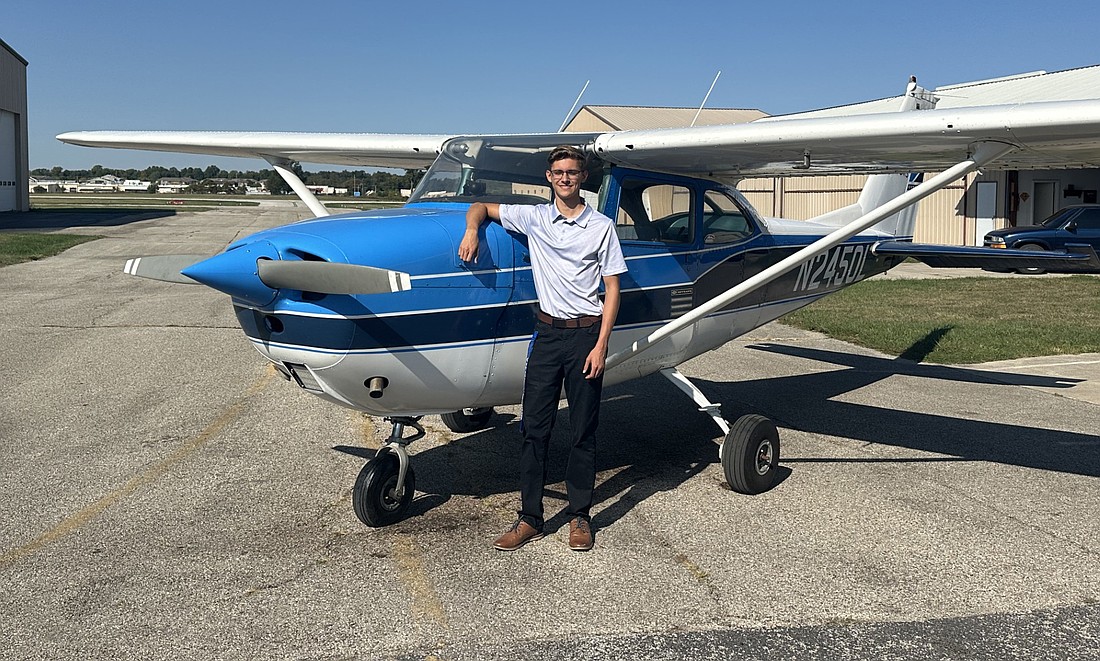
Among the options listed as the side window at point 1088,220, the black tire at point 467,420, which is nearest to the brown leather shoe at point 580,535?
the black tire at point 467,420

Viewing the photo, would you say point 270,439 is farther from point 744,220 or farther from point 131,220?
point 131,220

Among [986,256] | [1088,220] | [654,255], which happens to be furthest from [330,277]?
[1088,220]

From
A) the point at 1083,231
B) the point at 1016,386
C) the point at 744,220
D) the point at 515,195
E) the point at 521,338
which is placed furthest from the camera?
the point at 1083,231

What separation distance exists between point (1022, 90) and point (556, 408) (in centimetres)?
2970

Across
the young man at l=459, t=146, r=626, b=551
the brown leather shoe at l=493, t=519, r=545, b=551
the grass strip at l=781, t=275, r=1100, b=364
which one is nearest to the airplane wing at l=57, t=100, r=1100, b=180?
the young man at l=459, t=146, r=626, b=551

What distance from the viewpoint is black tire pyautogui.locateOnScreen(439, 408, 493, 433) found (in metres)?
7.23

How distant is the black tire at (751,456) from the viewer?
5836 mm

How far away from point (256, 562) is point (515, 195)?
7.95ft

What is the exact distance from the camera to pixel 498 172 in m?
5.67

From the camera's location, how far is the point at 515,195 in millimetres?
5570

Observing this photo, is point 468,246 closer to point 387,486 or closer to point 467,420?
point 387,486

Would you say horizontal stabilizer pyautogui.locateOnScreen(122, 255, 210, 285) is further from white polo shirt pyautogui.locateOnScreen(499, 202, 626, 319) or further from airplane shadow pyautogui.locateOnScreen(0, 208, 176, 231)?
airplane shadow pyautogui.locateOnScreen(0, 208, 176, 231)

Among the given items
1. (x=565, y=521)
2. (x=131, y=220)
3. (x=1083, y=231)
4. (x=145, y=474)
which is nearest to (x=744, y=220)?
(x=565, y=521)

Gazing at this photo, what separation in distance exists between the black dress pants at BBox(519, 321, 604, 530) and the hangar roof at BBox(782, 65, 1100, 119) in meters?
21.2
